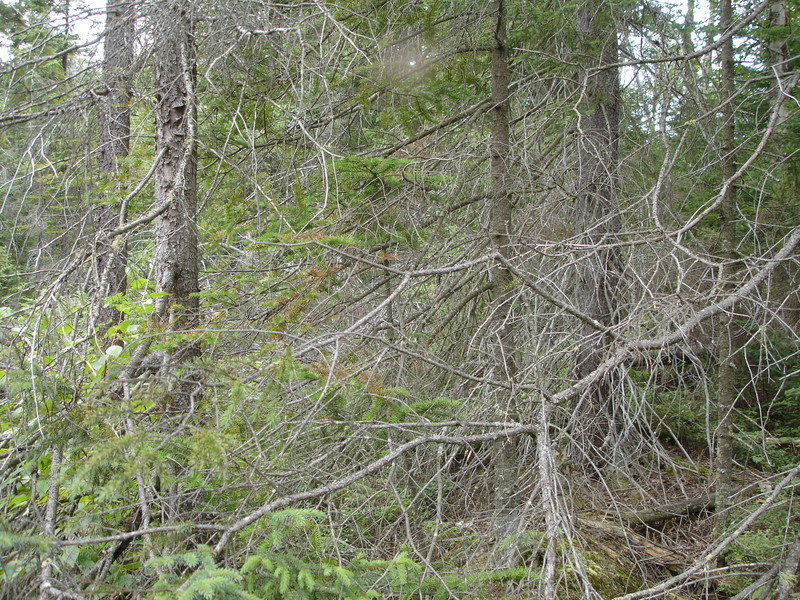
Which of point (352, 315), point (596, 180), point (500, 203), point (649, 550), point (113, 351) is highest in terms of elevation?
point (596, 180)

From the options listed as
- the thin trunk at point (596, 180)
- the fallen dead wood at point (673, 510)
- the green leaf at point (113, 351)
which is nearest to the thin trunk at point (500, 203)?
the thin trunk at point (596, 180)

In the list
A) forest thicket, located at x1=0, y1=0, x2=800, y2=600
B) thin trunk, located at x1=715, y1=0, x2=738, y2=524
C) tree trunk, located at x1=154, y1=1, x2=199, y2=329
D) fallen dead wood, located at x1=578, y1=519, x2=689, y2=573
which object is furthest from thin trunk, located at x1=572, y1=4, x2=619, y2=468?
tree trunk, located at x1=154, y1=1, x2=199, y2=329

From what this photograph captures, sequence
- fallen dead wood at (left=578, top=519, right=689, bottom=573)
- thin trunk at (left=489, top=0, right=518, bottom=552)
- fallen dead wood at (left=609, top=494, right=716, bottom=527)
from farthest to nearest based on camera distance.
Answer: fallen dead wood at (left=609, top=494, right=716, bottom=527) → fallen dead wood at (left=578, top=519, right=689, bottom=573) → thin trunk at (left=489, top=0, right=518, bottom=552)

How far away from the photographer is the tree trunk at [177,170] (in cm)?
374

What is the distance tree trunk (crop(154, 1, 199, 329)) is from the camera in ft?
12.3

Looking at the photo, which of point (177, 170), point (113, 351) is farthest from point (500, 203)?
point (113, 351)

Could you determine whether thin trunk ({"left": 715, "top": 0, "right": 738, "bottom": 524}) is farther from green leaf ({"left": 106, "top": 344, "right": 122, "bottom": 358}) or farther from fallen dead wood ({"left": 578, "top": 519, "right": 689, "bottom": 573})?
green leaf ({"left": 106, "top": 344, "right": 122, "bottom": 358})

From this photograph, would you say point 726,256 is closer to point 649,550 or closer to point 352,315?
point 649,550

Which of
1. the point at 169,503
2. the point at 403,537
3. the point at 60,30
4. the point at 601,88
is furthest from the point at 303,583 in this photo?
the point at 601,88

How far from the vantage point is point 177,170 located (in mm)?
3900

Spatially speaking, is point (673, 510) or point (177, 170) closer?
point (177, 170)

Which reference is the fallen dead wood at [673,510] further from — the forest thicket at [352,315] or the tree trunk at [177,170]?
the tree trunk at [177,170]

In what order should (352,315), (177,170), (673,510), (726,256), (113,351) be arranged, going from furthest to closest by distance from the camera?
(673,510) < (352,315) < (726,256) < (177,170) < (113,351)

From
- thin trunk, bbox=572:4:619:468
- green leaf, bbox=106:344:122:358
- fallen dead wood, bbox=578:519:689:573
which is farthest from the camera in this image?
thin trunk, bbox=572:4:619:468
